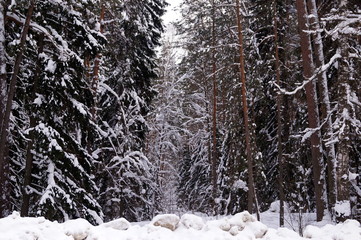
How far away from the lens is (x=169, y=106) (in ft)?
73.5

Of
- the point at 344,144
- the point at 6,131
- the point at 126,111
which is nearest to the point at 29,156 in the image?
the point at 6,131

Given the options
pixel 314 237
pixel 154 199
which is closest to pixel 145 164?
pixel 154 199

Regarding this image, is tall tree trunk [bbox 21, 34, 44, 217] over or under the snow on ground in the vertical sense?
over

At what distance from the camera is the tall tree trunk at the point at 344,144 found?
780 cm

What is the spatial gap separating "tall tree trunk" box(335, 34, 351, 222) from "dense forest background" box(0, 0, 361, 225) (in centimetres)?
3

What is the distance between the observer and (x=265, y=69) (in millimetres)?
13242

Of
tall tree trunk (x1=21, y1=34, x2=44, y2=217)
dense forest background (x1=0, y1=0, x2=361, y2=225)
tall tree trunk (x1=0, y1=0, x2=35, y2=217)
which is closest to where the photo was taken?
tall tree trunk (x1=0, y1=0, x2=35, y2=217)

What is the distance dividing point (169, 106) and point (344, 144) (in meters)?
15.3

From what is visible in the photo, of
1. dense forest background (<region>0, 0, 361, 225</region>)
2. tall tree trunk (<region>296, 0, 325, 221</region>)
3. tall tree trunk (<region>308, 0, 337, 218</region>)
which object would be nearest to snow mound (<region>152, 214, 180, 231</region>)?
dense forest background (<region>0, 0, 361, 225</region>)

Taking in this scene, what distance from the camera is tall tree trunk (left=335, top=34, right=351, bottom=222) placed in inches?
307

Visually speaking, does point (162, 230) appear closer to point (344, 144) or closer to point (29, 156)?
point (29, 156)

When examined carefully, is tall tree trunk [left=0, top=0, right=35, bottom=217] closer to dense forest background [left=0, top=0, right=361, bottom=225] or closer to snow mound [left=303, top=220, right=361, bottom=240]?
dense forest background [left=0, top=0, right=361, bottom=225]

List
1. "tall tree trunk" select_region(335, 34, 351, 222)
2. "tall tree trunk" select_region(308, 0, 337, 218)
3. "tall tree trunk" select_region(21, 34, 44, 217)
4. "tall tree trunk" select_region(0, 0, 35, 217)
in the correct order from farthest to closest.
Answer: "tall tree trunk" select_region(308, 0, 337, 218) → "tall tree trunk" select_region(335, 34, 351, 222) → "tall tree trunk" select_region(21, 34, 44, 217) → "tall tree trunk" select_region(0, 0, 35, 217)

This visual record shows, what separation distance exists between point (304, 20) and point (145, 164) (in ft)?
25.6
